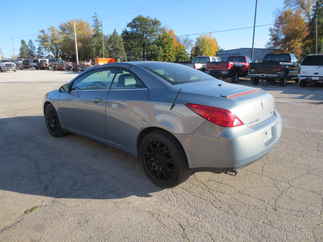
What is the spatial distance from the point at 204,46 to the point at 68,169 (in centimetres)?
8684

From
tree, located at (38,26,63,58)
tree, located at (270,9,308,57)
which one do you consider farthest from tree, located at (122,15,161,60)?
tree, located at (270,9,308,57)

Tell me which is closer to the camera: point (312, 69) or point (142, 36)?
point (312, 69)

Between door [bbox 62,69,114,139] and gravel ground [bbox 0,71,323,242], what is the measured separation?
486 mm

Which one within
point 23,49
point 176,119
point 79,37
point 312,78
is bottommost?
point 176,119

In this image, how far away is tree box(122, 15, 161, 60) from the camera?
7312 cm

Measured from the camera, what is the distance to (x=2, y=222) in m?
2.34

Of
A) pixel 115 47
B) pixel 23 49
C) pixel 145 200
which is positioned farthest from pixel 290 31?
pixel 23 49

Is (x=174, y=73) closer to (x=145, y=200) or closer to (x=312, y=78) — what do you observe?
(x=145, y=200)

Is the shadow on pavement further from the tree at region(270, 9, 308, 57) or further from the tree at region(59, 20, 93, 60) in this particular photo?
the tree at region(59, 20, 93, 60)

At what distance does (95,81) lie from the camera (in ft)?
12.8

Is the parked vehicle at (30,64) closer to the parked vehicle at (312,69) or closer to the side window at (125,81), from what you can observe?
the parked vehicle at (312,69)

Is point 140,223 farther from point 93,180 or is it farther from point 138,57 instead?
point 138,57

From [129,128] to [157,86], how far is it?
27.8 inches

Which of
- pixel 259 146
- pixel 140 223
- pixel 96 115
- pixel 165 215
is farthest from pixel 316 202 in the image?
pixel 96 115
